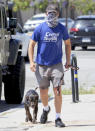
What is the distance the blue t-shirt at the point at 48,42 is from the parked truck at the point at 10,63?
3.25m

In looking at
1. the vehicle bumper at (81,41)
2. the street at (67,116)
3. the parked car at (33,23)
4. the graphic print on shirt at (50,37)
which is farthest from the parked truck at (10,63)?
the parked car at (33,23)

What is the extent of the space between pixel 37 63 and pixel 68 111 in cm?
206

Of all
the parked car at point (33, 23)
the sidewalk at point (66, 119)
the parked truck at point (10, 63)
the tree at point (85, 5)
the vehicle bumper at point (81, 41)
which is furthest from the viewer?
the tree at point (85, 5)

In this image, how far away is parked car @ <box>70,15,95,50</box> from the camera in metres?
30.2

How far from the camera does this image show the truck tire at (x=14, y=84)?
12.8 m

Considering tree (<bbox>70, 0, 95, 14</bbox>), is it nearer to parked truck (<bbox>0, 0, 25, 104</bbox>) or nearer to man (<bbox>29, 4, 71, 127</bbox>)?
parked truck (<bbox>0, 0, 25, 104</bbox>)

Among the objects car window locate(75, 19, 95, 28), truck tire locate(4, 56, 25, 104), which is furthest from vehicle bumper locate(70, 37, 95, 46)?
truck tire locate(4, 56, 25, 104)

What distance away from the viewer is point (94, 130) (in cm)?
856

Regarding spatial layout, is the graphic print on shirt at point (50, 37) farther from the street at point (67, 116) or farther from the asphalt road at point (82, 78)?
the asphalt road at point (82, 78)

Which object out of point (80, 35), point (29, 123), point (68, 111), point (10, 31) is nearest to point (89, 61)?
point (80, 35)

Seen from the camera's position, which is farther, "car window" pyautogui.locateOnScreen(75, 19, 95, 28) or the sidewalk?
"car window" pyautogui.locateOnScreen(75, 19, 95, 28)

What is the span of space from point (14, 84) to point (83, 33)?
17877 millimetres

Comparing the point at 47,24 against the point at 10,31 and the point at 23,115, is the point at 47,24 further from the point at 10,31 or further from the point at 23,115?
the point at 10,31

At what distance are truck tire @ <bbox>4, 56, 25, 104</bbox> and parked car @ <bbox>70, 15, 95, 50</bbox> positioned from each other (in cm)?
1730
